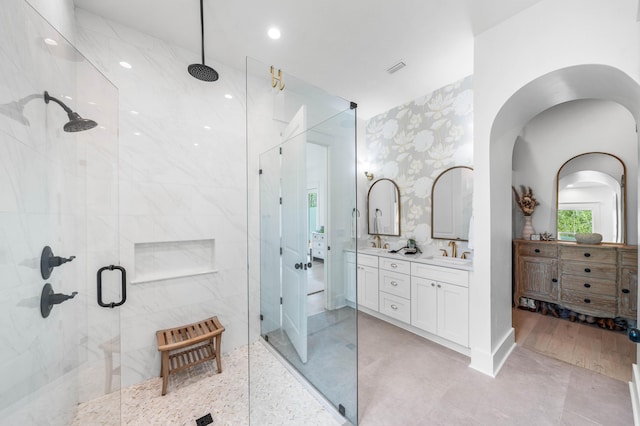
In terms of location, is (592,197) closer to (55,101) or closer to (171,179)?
(171,179)

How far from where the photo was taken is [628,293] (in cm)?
241

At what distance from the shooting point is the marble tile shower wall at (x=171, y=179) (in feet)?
6.21

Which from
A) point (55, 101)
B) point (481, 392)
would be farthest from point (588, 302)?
point (55, 101)

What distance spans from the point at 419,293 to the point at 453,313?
37 cm

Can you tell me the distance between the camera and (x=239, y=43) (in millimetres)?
2121

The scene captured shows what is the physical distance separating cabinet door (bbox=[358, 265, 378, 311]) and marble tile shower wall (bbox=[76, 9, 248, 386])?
Answer: 1.61 m

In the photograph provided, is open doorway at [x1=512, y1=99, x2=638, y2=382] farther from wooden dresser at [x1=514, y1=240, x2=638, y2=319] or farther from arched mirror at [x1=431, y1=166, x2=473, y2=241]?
arched mirror at [x1=431, y1=166, x2=473, y2=241]

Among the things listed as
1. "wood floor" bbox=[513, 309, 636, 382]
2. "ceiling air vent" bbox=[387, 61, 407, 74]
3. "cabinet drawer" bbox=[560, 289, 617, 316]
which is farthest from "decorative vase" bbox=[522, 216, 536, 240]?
"ceiling air vent" bbox=[387, 61, 407, 74]

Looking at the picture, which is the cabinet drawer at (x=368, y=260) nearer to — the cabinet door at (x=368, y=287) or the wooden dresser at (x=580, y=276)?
the cabinet door at (x=368, y=287)

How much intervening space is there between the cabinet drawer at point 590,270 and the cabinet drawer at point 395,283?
1.97 m

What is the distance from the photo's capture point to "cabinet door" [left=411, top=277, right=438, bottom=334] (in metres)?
2.46

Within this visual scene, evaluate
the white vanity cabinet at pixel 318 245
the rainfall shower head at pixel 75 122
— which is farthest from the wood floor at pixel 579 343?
the rainfall shower head at pixel 75 122

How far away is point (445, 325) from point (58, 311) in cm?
296

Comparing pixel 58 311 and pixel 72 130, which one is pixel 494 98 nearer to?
pixel 72 130
